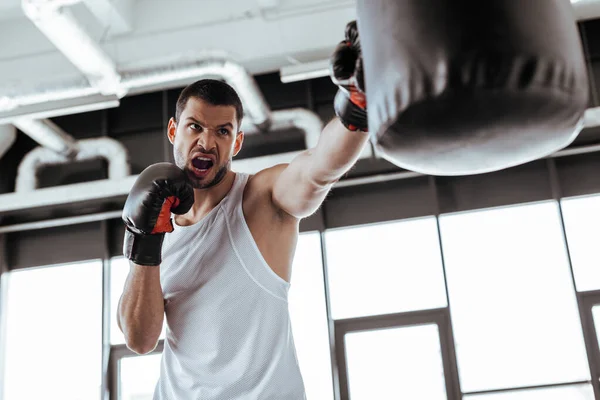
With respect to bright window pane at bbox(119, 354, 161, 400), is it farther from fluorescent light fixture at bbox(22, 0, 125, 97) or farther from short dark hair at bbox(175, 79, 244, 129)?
short dark hair at bbox(175, 79, 244, 129)

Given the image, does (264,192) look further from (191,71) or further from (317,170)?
(191,71)

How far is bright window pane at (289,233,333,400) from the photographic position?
5094 millimetres

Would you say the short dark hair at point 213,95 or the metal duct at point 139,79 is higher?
the metal duct at point 139,79

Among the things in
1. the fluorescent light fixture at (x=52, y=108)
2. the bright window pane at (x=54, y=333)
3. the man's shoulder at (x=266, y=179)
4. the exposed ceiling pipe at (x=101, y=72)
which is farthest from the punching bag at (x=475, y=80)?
the bright window pane at (x=54, y=333)

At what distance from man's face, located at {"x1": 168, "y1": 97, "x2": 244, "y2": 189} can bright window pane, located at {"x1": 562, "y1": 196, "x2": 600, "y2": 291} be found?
3.96 metres

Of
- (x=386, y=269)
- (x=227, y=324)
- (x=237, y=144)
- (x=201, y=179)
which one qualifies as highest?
(x=386, y=269)

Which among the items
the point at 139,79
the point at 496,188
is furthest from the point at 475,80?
the point at 496,188

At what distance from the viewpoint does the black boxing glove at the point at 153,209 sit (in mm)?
1674

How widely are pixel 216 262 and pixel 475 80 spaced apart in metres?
0.88

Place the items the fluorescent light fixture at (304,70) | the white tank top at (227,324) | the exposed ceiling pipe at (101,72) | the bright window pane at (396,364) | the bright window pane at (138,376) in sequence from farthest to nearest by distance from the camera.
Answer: the bright window pane at (138,376)
the bright window pane at (396,364)
the fluorescent light fixture at (304,70)
the exposed ceiling pipe at (101,72)
the white tank top at (227,324)

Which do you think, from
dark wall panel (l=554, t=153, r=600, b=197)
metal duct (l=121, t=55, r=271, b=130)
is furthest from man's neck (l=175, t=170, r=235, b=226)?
dark wall panel (l=554, t=153, r=600, b=197)

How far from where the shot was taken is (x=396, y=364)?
504cm

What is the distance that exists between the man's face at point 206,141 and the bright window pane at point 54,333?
408cm

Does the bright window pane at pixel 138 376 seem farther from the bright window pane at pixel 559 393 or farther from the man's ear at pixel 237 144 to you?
the man's ear at pixel 237 144
